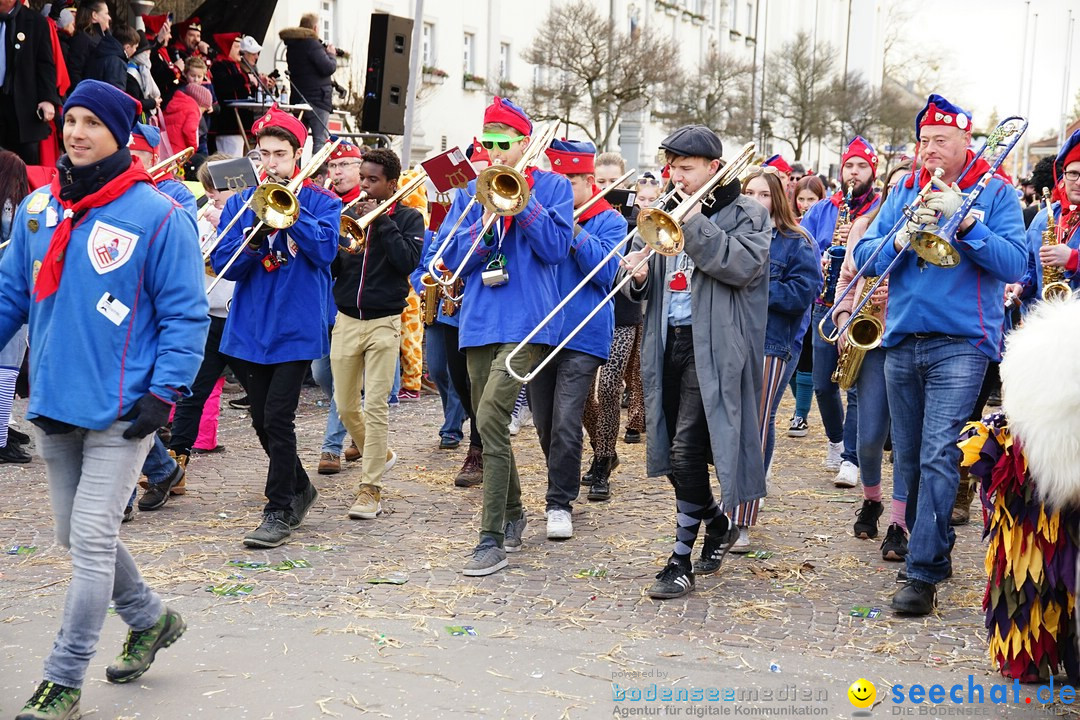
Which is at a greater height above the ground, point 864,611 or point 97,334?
point 97,334

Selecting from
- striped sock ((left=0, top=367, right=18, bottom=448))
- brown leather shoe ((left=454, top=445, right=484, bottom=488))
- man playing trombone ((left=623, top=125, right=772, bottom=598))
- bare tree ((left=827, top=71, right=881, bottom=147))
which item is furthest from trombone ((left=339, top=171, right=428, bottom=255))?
bare tree ((left=827, top=71, right=881, bottom=147))

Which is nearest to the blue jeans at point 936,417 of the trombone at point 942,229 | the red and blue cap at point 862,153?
the trombone at point 942,229

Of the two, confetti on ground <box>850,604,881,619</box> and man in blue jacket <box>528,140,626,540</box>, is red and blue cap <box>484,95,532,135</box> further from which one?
confetti on ground <box>850,604,881,619</box>

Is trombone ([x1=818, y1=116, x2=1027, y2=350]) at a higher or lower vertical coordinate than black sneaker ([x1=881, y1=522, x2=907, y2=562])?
higher

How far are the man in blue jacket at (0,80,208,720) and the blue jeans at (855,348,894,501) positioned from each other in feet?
10.7

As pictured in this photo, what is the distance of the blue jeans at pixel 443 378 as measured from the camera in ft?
28.7

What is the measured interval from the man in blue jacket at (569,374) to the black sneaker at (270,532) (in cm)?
139

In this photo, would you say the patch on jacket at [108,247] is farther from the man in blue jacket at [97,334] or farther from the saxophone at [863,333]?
the saxophone at [863,333]

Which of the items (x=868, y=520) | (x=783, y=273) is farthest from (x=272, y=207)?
(x=868, y=520)

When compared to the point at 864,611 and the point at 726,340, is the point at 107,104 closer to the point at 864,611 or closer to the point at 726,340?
the point at 726,340

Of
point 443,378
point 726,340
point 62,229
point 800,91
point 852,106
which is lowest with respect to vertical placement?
point 443,378

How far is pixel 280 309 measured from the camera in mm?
6504

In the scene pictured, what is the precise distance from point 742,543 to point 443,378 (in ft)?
10.9

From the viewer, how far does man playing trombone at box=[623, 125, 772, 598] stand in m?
5.45
